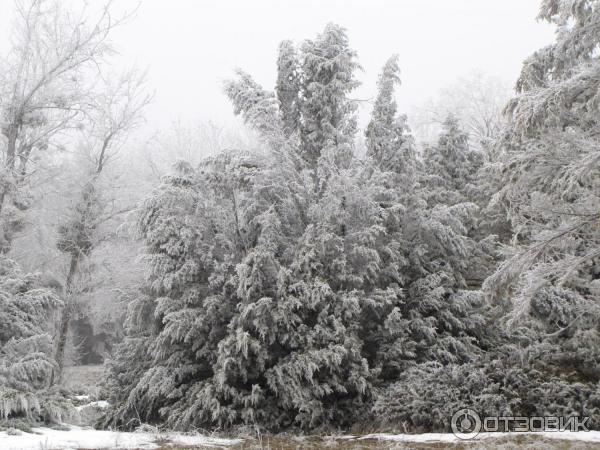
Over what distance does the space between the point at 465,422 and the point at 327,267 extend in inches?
136

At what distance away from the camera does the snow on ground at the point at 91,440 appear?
6.19 m

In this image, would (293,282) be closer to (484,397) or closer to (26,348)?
(484,397)

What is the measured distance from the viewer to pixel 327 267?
32.2 feet

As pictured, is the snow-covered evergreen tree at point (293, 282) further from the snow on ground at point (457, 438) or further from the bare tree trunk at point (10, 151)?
the bare tree trunk at point (10, 151)

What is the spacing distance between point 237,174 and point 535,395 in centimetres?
604

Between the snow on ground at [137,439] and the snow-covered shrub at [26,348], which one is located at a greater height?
the snow-covered shrub at [26,348]

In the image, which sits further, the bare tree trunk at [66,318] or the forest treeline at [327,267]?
the bare tree trunk at [66,318]

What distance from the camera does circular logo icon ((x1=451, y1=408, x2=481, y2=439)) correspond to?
7270 millimetres

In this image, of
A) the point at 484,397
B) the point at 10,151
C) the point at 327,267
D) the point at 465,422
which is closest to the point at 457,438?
the point at 465,422

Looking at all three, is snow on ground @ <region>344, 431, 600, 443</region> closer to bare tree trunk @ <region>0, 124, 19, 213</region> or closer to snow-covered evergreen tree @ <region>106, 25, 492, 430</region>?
snow-covered evergreen tree @ <region>106, 25, 492, 430</region>

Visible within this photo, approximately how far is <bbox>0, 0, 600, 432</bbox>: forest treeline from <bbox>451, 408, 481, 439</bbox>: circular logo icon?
0.12 meters

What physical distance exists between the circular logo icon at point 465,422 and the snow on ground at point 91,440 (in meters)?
2.88

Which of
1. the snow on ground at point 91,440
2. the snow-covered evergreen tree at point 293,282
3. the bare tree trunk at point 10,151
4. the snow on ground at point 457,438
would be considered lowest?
the snow on ground at point 91,440

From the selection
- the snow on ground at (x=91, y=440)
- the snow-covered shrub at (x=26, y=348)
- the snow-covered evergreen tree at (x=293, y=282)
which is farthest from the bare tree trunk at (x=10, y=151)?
the snow on ground at (x=91, y=440)
